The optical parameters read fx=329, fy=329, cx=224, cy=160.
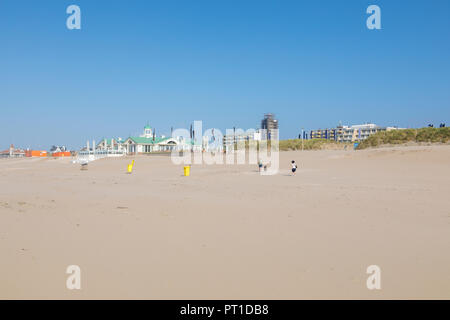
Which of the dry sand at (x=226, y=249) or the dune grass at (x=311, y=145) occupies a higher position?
the dune grass at (x=311, y=145)

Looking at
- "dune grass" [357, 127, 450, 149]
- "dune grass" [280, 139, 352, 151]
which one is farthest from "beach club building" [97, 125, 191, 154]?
"dune grass" [357, 127, 450, 149]

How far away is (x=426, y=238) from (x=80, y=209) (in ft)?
27.4

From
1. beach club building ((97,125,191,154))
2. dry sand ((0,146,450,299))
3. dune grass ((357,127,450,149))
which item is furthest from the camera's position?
beach club building ((97,125,191,154))

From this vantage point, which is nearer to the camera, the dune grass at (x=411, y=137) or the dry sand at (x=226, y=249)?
the dry sand at (x=226, y=249)

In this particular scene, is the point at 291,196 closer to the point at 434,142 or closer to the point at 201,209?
the point at 201,209

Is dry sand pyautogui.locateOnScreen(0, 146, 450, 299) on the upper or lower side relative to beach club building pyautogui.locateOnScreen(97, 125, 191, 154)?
lower

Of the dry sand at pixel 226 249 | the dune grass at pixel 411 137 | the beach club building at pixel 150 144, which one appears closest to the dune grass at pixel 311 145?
the dune grass at pixel 411 137

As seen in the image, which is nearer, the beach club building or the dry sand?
the dry sand

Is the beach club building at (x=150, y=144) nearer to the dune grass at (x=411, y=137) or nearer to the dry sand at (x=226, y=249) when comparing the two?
the dune grass at (x=411, y=137)

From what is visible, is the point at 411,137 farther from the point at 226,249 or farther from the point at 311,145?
the point at 226,249

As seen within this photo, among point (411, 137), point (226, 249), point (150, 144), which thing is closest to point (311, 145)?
point (411, 137)

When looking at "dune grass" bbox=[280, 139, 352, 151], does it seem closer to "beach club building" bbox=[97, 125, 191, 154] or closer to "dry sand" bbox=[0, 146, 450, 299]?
"beach club building" bbox=[97, 125, 191, 154]
